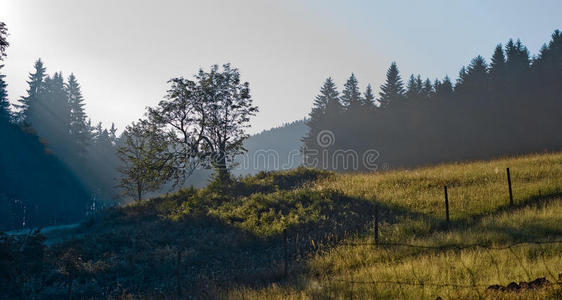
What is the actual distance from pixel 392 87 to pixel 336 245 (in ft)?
200

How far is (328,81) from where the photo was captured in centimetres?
7556

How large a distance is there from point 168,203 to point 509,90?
60071mm

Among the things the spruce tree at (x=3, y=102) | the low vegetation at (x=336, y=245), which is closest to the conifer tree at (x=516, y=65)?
the low vegetation at (x=336, y=245)

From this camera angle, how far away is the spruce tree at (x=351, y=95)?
73.4m

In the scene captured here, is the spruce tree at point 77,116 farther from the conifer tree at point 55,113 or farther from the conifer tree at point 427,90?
the conifer tree at point 427,90

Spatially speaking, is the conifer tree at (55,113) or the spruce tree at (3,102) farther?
the conifer tree at (55,113)

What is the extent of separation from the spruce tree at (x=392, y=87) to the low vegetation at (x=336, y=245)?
46647 millimetres

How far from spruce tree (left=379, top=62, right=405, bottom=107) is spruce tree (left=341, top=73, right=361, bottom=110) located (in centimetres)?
536

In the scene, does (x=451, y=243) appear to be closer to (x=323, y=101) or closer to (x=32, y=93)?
(x=323, y=101)

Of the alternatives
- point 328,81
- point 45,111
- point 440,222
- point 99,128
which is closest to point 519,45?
point 328,81

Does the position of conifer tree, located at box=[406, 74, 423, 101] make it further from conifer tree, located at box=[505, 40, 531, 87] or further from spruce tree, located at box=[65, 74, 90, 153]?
spruce tree, located at box=[65, 74, 90, 153]

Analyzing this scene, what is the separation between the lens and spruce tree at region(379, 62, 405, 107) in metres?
68.8

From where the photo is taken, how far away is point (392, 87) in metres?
69.5

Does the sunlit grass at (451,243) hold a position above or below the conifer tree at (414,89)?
below
